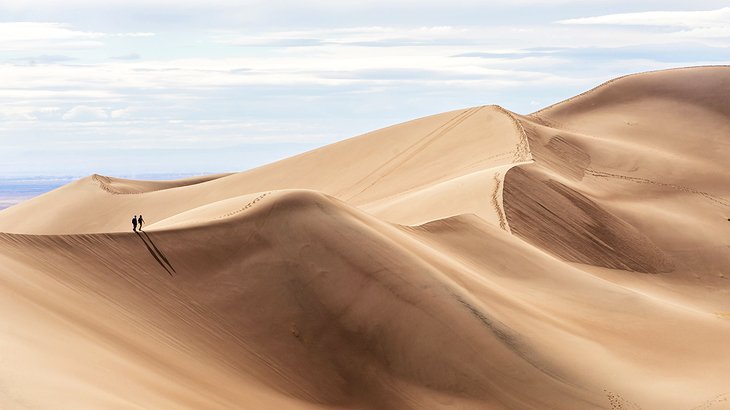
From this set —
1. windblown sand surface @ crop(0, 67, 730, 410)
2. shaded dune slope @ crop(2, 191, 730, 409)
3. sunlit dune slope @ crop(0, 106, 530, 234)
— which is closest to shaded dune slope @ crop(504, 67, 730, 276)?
windblown sand surface @ crop(0, 67, 730, 410)

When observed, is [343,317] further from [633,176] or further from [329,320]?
[633,176]

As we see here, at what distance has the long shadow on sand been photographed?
76.4 feet

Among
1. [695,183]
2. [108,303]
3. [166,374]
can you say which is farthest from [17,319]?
[695,183]

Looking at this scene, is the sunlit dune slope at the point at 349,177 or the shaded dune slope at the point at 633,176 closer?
the shaded dune slope at the point at 633,176

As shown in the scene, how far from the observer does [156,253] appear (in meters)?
23.6

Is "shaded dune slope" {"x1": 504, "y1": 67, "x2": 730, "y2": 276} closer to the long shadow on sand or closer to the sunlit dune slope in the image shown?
the sunlit dune slope

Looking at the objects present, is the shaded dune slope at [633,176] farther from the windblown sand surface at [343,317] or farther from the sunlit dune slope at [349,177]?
the sunlit dune slope at [349,177]

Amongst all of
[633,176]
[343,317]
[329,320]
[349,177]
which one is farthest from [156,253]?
[633,176]

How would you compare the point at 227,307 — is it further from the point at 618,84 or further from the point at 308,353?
the point at 618,84

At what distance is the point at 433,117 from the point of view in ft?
210

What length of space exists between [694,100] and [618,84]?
571 cm

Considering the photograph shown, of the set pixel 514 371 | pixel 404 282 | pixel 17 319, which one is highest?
pixel 17 319

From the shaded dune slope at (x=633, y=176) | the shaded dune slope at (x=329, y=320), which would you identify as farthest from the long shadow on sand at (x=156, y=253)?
the shaded dune slope at (x=633, y=176)

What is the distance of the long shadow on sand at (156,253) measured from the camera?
917 inches
